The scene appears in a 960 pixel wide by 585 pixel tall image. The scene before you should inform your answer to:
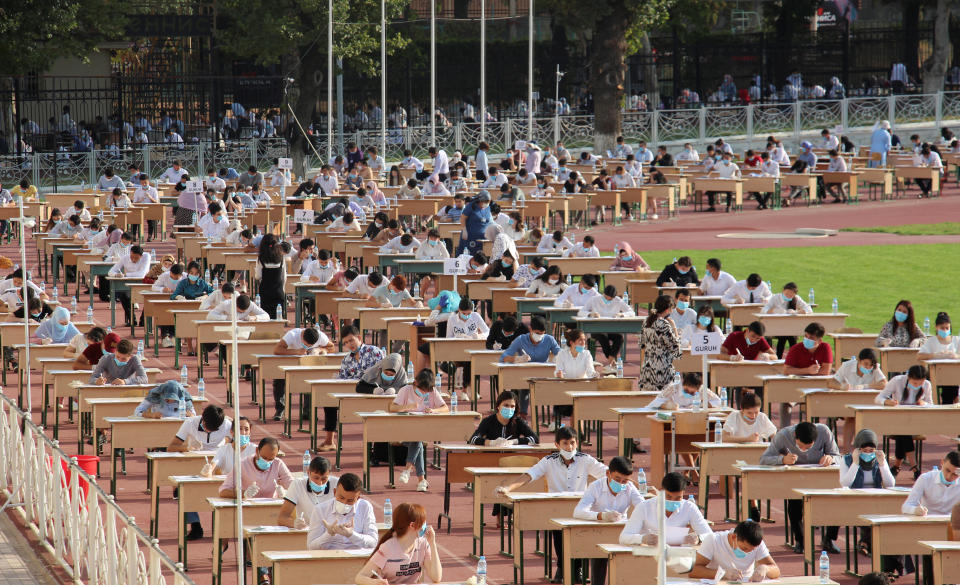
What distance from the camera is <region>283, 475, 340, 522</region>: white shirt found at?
12.5 metres

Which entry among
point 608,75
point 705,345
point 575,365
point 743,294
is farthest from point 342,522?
point 608,75

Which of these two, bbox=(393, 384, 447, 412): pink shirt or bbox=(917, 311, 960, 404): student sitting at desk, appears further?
bbox=(917, 311, 960, 404): student sitting at desk

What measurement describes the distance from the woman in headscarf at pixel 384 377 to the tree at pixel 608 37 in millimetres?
36575

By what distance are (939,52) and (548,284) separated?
39745mm

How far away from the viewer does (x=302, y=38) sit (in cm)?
5131

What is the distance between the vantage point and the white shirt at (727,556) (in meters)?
11.4

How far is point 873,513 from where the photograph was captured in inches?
525

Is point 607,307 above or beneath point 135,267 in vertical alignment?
beneath

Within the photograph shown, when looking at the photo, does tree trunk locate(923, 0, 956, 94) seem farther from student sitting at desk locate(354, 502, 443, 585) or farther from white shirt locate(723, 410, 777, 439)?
student sitting at desk locate(354, 502, 443, 585)

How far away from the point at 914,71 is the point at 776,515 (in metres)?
47.7

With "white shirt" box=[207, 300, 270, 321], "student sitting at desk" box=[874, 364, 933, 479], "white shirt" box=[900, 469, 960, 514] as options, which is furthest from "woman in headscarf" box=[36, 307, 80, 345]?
"white shirt" box=[900, 469, 960, 514]

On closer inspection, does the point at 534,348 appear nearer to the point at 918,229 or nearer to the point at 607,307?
the point at 607,307

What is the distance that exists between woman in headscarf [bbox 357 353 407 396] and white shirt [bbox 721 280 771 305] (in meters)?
7.97

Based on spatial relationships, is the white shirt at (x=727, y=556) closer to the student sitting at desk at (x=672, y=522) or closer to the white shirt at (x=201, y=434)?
the student sitting at desk at (x=672, y=522)
